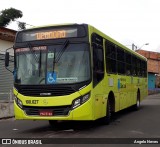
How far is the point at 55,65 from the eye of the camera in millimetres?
11562

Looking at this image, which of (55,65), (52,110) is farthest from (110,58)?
(52,110)

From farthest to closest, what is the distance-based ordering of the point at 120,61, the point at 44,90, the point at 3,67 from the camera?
the point at 3,67
the point at 120,61
the point at 44,90

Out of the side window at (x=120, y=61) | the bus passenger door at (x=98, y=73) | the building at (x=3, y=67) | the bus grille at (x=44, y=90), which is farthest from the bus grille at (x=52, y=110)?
the building at (x=3, y=67)

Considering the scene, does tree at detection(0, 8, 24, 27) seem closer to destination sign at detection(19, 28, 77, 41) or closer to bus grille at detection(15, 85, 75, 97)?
destination sign at detection(19, 28, 77, 41)

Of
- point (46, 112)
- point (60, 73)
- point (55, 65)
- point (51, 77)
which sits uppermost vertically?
point (55, 65)

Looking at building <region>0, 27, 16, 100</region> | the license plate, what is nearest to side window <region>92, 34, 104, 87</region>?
the license plate

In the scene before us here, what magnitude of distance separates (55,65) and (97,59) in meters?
1.47

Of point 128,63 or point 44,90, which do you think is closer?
point 44,90

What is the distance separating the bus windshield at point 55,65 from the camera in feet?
37.5

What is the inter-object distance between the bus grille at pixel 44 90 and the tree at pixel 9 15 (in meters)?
34.0

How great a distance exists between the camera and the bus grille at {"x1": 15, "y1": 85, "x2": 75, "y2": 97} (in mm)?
11278

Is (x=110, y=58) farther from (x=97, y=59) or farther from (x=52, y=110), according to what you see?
(x=52, y=110)

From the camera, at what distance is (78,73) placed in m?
11.4

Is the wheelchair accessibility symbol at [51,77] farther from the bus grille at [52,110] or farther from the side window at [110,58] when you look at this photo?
the side window at [110,58]
